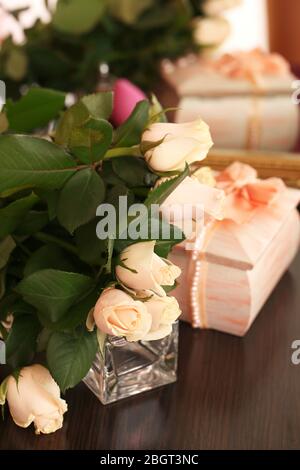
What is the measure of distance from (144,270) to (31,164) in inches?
4.5

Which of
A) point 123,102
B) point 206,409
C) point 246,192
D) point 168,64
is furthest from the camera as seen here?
point 168,64

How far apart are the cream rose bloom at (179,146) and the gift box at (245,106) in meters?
0.48

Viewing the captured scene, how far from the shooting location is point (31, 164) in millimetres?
477

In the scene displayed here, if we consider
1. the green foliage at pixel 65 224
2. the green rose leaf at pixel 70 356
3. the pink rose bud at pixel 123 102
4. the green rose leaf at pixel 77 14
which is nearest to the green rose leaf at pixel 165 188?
the green foliage at pixel 65 224

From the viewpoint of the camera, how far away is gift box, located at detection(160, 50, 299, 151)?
101cm

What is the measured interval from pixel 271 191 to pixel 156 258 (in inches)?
10.2

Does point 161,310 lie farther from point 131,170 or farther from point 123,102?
point 123,102

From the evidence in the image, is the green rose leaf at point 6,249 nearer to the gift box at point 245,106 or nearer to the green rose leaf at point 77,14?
the gift box at point 245,106

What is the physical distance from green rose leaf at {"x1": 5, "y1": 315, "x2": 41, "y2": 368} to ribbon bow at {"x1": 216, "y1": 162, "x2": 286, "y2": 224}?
0.78 ft

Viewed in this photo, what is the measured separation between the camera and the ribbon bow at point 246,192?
0.67 metres

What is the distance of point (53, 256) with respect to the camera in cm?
52

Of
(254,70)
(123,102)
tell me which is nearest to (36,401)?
(123,102)

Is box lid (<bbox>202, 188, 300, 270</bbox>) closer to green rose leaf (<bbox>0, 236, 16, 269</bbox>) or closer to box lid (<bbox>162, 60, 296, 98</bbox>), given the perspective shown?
green rose leaf (<bbox>0, 236, 16, 269</bbox>)
